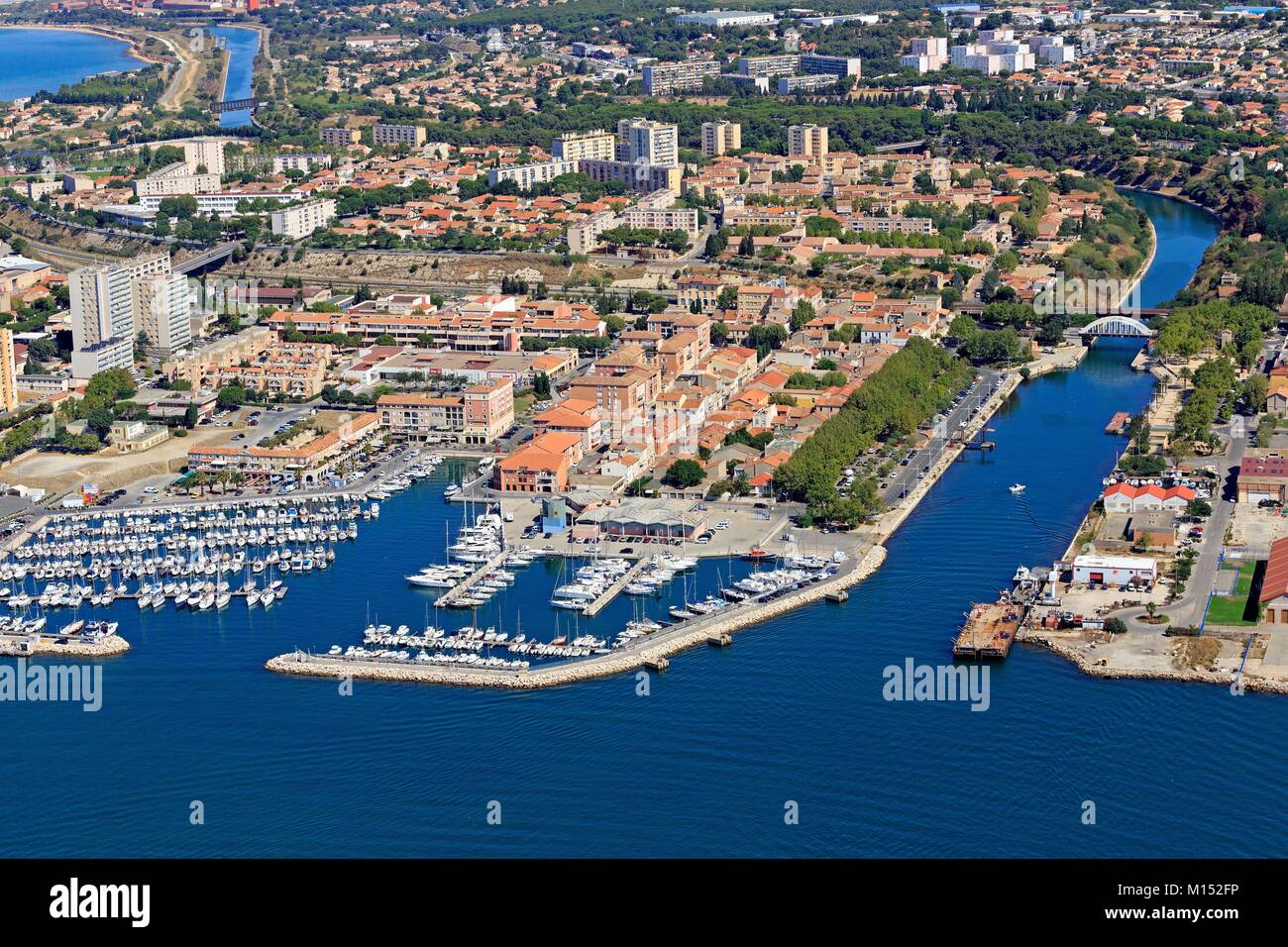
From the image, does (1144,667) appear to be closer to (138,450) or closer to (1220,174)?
(138,450)

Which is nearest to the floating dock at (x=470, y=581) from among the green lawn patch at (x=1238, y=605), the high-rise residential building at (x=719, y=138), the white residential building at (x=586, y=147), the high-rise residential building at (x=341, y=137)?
the green lawn patch at (x=1238, y=605)

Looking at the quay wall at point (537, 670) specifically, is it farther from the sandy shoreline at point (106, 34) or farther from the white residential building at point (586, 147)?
the sandy shoreline at point (106, 34)

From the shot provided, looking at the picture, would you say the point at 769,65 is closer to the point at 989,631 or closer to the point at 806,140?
the point at 806,140

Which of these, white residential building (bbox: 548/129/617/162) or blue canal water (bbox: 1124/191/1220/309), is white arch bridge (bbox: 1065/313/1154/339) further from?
white residential building (bbox: 548/129/617/162)

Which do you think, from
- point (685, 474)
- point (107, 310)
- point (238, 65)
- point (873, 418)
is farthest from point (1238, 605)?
point (238, 65)

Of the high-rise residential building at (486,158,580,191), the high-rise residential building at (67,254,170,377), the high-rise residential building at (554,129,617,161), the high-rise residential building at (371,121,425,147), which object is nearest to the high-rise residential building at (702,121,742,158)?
the high-rise residential building at (554,129,617,161)
